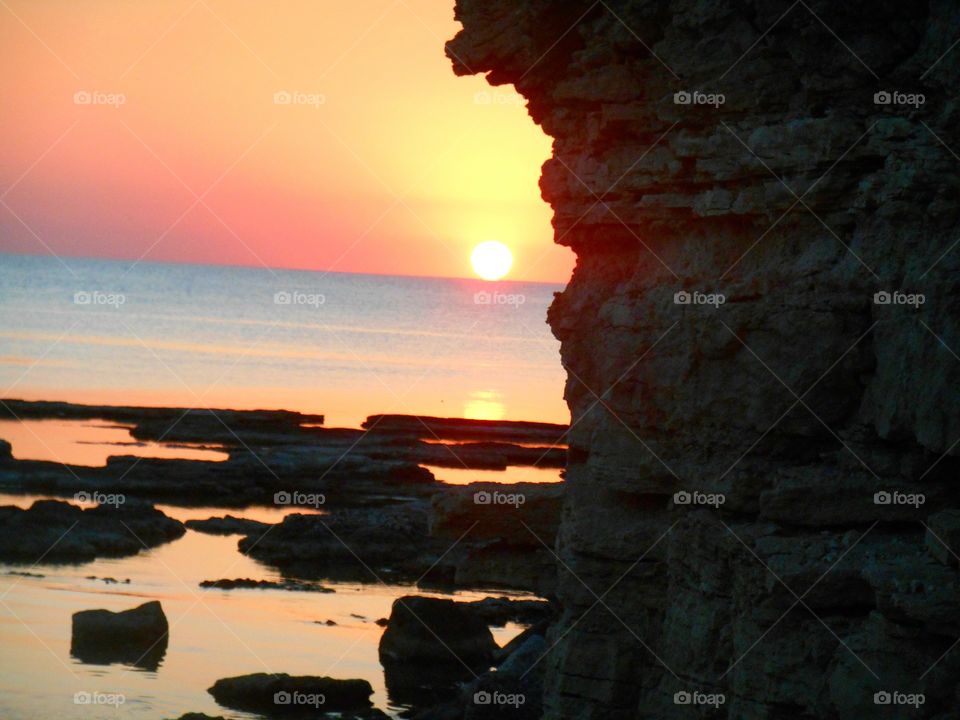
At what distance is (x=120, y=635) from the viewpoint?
20.7 meters

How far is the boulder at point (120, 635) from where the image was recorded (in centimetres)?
2045

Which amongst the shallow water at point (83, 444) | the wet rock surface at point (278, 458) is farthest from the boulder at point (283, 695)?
the shallow water at point (83, 444)

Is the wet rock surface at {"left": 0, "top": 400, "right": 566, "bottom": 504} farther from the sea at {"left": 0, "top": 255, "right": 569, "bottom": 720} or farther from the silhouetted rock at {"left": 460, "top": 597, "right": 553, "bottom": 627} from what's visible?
the silhouetted rock at {"left": 460, "top": 597, "right": 553, "bottom": 627}

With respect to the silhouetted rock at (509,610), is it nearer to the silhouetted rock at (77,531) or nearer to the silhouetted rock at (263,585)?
the silhouetted rock at (263,585)

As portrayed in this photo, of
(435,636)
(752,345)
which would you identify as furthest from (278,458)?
(752,345)

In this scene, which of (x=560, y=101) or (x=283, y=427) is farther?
(x=283, y=427)

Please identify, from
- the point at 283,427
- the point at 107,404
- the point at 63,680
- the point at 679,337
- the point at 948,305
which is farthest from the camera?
the point at 107,404

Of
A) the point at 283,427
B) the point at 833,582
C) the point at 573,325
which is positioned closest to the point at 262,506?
the point at 283,427

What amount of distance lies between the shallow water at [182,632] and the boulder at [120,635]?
251mm

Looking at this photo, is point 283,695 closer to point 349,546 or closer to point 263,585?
point 263,585

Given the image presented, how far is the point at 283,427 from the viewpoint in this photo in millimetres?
49594

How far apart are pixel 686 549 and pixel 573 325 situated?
7.81 ft

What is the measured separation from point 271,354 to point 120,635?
70.5 m

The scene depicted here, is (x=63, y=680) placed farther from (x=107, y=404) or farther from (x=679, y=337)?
(x=107, y=404)
